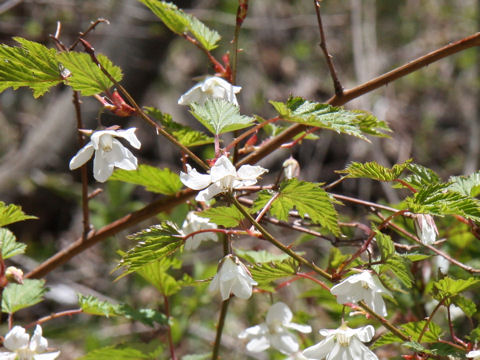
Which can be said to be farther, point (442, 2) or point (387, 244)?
point (442, 2)

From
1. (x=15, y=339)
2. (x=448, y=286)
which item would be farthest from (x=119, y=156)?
(x=448, y=286)

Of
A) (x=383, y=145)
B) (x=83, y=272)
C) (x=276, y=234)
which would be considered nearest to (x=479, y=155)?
(x=383, y=145)

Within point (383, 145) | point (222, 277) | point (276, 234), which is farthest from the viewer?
point (383, 145)

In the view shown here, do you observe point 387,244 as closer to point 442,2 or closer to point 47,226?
point 47,226

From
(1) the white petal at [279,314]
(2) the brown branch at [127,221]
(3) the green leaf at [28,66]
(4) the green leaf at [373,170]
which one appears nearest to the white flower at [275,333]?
(1) the white petal at [279,314]

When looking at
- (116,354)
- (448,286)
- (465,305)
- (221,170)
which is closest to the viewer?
(221,170)

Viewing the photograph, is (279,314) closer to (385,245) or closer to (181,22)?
(385,245)
